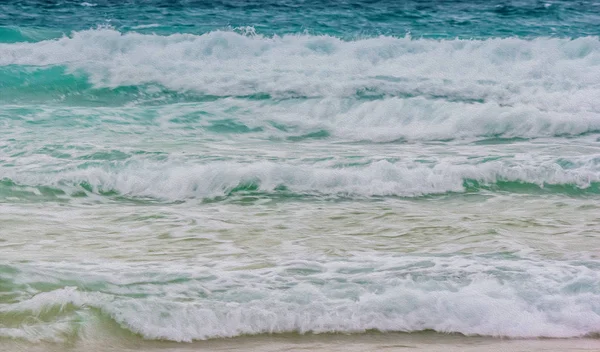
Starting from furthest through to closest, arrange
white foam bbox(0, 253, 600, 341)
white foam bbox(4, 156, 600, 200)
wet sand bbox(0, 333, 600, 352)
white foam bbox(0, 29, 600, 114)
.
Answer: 1. white foam bbox(0, 29, 600, 114)
2. white foam bbox(4, 156, 600, 200)
3. white foam bbox(0, 253, 600, 341)
4. wet sand bbox(0, 333, 600, 352)

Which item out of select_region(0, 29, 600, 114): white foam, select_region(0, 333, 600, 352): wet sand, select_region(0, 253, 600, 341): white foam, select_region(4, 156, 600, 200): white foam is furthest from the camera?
select_region(0, 29, 600, 114): white foam

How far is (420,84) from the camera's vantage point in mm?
14094

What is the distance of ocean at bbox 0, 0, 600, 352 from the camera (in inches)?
191

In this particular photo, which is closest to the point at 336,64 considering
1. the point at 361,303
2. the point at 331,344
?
the point at 361,303

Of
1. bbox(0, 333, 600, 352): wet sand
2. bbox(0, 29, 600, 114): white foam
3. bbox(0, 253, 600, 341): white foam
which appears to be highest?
bbox(0, 253, 600, 341): white foam

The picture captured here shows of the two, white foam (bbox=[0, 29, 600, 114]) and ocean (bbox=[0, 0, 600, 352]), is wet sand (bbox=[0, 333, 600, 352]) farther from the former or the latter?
white foam (bbox=[0, 29, 600, 114])

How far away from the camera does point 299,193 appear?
8.01m

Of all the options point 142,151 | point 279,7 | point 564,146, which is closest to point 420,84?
point 564,146

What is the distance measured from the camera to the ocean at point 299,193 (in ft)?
15.9

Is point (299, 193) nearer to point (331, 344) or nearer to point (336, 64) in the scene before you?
point (331, 344)

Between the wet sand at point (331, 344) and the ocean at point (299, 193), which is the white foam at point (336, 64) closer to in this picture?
the ocean at point (299, 193)

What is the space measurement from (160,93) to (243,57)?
10.5ft

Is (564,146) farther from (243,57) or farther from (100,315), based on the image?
(243,57)

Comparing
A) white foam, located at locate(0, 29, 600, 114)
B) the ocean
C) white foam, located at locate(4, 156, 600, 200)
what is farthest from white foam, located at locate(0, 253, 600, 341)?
white foam, located at locate(0, 29, 600, 114)
